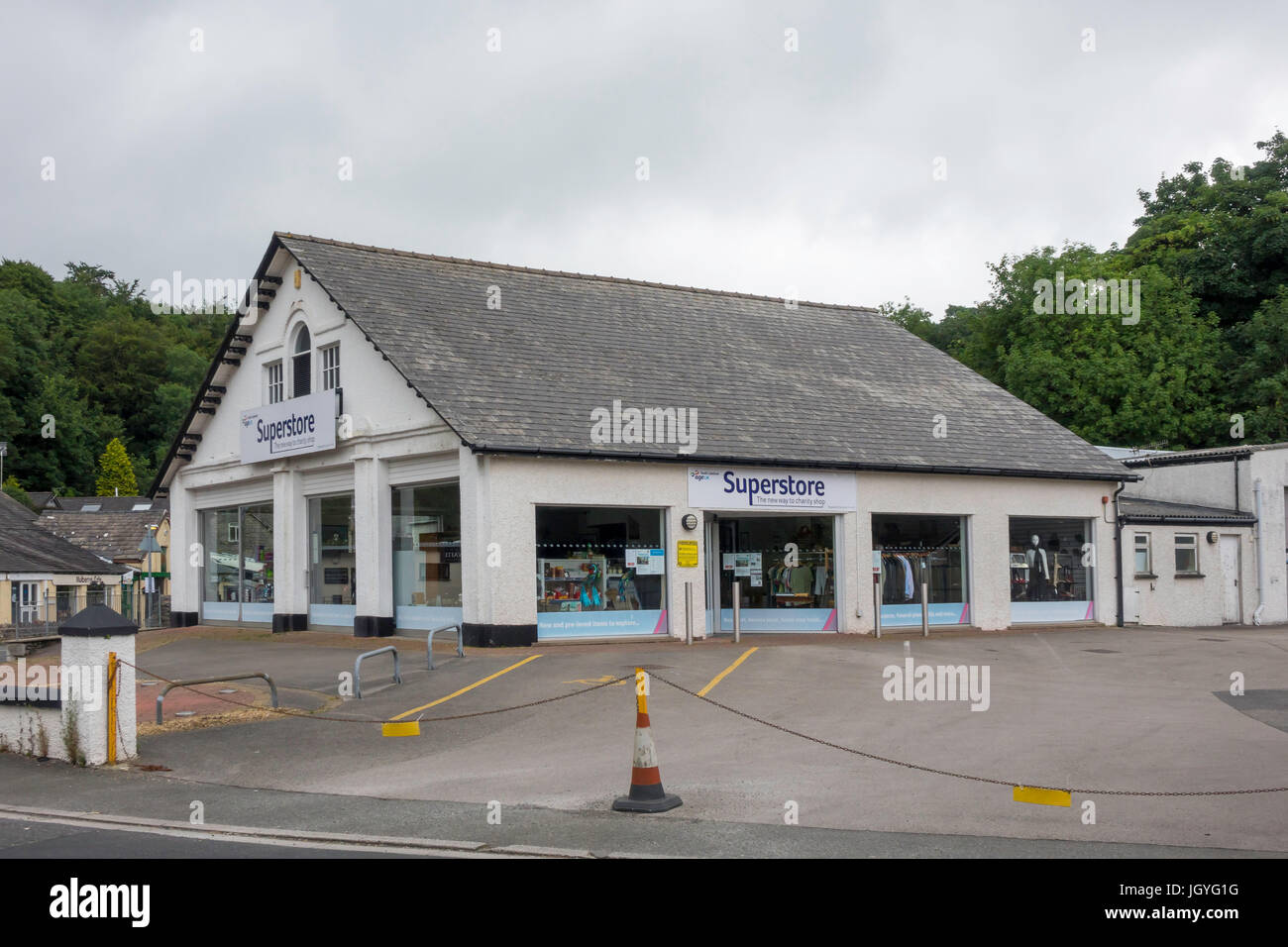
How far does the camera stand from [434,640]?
21547mm

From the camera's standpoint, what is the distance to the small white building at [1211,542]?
2873 centimetres

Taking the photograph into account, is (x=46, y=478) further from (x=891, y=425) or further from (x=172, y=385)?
(x=891, y=425)

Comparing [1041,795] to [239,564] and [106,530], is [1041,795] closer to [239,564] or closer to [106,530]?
[239,564]

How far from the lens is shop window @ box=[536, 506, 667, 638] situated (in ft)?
70.6

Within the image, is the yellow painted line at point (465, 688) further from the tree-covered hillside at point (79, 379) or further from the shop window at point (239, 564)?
the tree-covered hillside at point (79, 379)

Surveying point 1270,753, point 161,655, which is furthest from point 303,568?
point 1270,753

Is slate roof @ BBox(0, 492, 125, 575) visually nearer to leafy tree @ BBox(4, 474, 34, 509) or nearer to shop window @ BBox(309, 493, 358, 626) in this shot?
shop window @ BBox(309, 493, 358, 626)

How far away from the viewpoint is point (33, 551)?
147 feet

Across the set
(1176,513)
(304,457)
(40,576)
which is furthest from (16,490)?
(1176,513)

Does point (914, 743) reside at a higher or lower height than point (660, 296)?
lower

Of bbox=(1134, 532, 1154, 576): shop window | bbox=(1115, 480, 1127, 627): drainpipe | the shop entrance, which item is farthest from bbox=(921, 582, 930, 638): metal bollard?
bbox=(1134, 532, 1154, 576): shop window

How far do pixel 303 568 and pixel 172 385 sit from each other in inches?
3102

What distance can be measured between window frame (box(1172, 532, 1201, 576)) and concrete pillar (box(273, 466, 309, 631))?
20129 millimetres

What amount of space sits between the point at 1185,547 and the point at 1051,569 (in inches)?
178
